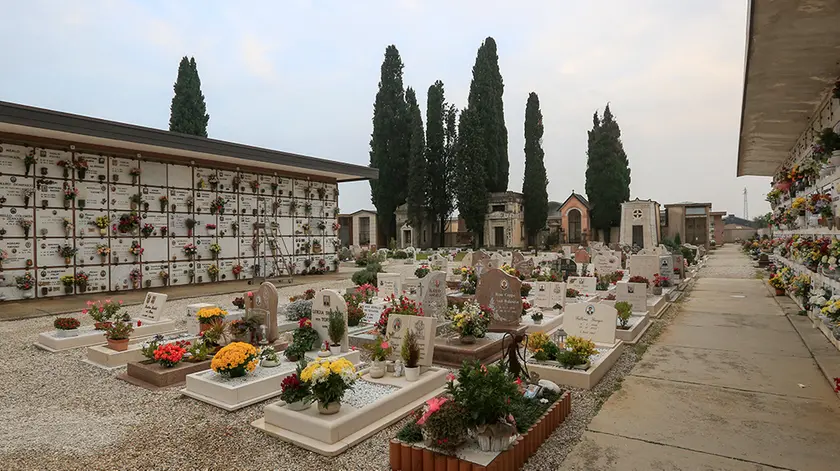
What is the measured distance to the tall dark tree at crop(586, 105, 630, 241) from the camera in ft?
149

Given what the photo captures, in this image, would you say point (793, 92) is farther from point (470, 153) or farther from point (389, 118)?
point (389, 118)

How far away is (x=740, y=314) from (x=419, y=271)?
9142mm

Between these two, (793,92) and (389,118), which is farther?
(389,118)

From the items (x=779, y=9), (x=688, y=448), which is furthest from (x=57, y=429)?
(x=779, y=9)

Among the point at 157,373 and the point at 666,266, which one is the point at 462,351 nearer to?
the point at 157,373

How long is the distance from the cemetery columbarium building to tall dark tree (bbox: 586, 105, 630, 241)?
31.3 m

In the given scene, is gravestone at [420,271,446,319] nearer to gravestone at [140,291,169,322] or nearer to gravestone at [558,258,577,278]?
gravestone at [140,291,169,322]

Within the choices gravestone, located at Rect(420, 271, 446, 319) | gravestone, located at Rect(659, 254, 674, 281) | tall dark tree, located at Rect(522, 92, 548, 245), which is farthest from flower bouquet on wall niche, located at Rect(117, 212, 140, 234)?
tall dark tree, located at Rect(522, 92, 548, 245)

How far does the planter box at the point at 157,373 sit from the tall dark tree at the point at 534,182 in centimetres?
4012

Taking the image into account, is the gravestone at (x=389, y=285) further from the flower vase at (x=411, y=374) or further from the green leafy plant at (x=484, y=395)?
the green leafy plant at (x=484, y=395)

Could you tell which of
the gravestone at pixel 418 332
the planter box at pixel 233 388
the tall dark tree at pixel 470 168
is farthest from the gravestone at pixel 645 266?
the tall dark tree at pixel 470 168

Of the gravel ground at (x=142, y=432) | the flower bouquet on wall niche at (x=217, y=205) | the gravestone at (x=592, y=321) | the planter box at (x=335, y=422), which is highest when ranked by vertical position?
the flower bouquet on wall niche at (x=217, y=205)

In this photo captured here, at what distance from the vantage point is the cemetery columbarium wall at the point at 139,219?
46.3ft

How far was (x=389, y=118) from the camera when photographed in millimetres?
45250
